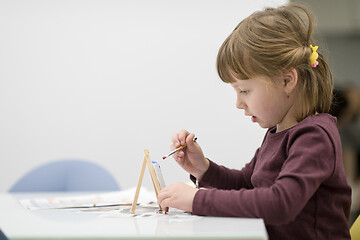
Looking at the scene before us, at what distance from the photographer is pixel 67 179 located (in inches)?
86.4

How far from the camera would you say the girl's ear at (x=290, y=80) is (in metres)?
1.14

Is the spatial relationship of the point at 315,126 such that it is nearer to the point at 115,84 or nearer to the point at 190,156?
the point at 190,156

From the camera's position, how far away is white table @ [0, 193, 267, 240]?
789mm

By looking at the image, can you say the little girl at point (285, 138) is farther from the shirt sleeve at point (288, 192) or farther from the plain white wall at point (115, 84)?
the plain white wall at point (115, 84)

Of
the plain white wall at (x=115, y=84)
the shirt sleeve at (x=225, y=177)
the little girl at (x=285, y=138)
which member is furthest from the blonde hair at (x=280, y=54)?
the plain white wall at (x=115, y=84)

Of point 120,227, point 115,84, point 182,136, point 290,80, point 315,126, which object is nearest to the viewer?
point 120,227

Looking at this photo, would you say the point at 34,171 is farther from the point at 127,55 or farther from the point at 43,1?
the point at 43,1

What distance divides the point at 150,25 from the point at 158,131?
27.6 inches

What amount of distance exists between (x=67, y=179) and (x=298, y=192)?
1.48 meters

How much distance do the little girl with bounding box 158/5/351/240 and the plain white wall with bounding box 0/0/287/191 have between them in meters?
1.79

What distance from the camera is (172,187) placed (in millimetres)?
1046

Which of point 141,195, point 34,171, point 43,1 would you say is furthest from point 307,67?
point 43,1

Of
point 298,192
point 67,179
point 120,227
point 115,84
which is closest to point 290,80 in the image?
point 298,192

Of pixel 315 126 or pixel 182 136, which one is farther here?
pixel 182 136
